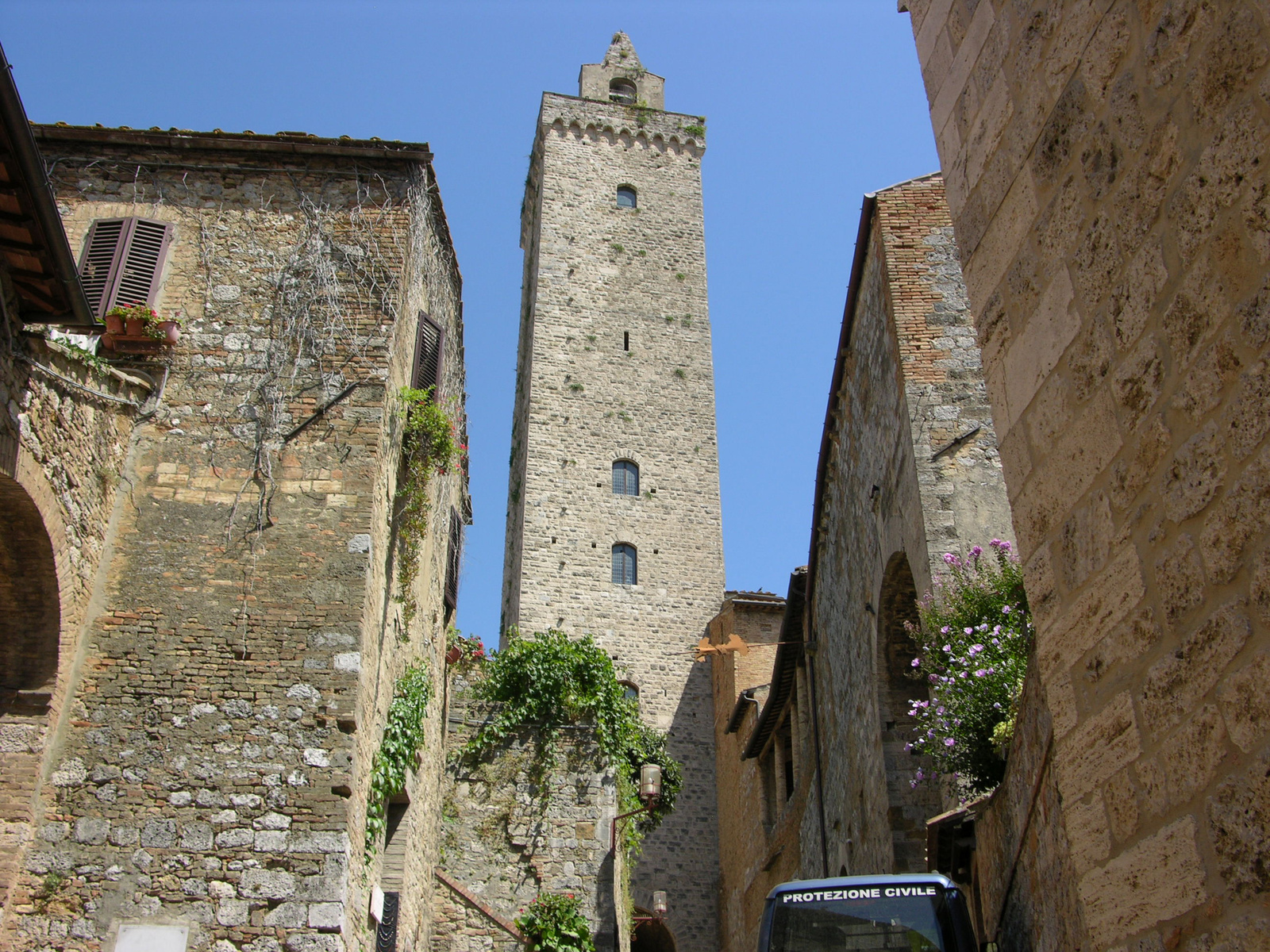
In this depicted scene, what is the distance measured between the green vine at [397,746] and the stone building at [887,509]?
4.25 meters

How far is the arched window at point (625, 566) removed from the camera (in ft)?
86.1

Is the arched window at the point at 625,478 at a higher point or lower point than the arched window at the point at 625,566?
higher

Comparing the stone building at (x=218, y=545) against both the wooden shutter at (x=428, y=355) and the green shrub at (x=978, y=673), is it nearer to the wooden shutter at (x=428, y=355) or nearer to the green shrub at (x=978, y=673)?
the wooden shutter at (x=428, y=355)

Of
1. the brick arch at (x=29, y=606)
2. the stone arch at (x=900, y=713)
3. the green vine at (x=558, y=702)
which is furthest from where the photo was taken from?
the green vine at (x=558, y=702)

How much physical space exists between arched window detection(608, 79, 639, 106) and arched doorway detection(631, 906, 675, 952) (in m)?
24.4

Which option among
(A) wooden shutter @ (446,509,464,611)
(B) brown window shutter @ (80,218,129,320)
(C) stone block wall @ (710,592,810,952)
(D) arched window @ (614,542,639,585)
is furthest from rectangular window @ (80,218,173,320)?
(D) arched window @ (614,542,639,585)

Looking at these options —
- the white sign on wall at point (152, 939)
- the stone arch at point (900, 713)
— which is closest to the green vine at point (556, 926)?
the stone arch at point (900, 713)

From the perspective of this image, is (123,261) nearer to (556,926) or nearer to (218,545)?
(218,545)

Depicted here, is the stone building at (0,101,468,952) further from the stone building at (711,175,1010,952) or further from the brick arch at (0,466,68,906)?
the stone building at (711,175,1010,952)

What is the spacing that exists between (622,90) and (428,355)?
28555mm

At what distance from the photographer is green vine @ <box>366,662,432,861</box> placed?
789 cm

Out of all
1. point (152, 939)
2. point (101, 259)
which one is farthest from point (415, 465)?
point (152, 939)

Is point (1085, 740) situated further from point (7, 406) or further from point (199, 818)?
point (7, 406)

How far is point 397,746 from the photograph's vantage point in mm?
8562
